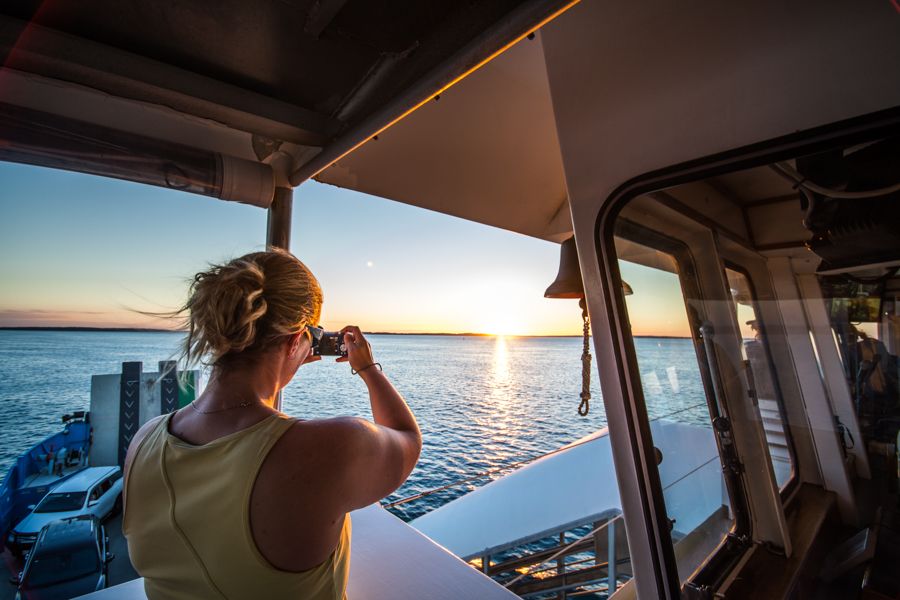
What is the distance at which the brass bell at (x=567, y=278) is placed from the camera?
150 cm

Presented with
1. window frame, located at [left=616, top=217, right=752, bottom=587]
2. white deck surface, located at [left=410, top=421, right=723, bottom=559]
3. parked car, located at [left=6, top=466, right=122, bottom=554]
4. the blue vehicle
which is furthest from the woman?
the blue vehicle

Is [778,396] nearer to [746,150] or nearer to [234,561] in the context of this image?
[746,150]

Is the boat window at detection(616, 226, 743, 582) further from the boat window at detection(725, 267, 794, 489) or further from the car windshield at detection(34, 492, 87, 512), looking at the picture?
the car windshield at detection(34, 492, 87, 512)

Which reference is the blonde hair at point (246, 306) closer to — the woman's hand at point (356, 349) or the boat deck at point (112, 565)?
the woman's hand at point (356, 349)

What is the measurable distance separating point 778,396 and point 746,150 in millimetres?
1722

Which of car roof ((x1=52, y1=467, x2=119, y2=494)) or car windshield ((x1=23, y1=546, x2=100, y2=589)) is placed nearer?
car windshield ((x1=23, y1=546, x2=100, y2=589))

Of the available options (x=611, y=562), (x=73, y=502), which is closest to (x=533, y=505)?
(x=611, y=562)

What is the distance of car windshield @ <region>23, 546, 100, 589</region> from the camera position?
4145 mm

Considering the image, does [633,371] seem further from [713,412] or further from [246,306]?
[246,306]

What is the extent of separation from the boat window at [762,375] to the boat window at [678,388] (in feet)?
0.84

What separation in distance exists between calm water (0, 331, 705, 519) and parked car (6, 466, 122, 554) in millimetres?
1873

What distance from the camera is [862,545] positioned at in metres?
1.41

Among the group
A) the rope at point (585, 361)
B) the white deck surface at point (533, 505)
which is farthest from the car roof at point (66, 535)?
the rope at point (585, 361)

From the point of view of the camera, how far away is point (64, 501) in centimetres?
542
